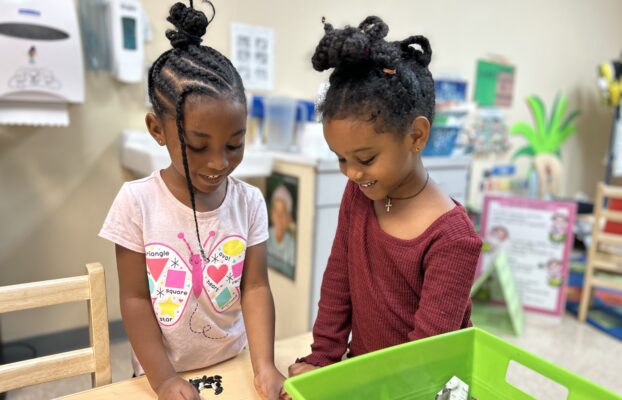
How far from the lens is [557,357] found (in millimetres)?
2102

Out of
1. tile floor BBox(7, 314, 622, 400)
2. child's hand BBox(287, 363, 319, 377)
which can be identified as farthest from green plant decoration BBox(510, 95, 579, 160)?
child's hand BBox(287, 363, 319, 377)

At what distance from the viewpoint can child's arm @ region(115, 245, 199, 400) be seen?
28.0 inches

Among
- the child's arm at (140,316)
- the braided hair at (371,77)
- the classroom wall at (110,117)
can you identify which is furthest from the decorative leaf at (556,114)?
the child's arm at (140,316)

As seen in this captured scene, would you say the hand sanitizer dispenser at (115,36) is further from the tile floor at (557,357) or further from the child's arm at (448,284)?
the child's arm at (448,284)

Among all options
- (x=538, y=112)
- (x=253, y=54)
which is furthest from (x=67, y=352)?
(x=538, y=112)

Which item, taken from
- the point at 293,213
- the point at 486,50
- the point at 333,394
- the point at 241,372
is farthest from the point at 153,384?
the point at 486,50

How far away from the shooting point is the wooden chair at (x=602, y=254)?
7.53 ft

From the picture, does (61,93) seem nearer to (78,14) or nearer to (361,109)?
(78,14)

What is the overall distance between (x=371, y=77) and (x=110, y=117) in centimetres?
155

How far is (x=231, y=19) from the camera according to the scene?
2.09m

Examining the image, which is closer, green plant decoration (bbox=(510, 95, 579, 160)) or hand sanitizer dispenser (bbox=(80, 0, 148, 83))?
hand sanitizer dispenser (bbox=(80, 0, 148, 83))

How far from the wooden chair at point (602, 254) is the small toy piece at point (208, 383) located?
7.27 ft

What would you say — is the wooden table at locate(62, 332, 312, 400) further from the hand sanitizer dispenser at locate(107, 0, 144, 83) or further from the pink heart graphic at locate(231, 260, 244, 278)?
the hand sanitizer dispenser at locate(107, 0, 144, 83)

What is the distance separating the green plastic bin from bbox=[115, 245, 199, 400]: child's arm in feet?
0.96
